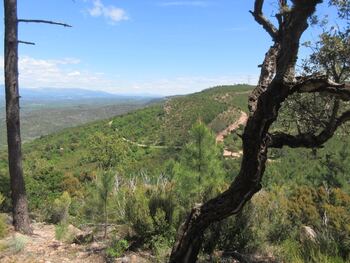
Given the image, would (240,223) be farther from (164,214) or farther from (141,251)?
(141,251)

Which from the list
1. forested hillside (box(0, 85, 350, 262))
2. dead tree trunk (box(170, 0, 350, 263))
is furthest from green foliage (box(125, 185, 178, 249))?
dead tree trunk (box(170, 0, 350, 263))

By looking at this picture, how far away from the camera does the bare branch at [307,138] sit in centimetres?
570

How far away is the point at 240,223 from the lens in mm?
7617

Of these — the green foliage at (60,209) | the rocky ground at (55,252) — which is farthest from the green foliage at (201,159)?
the rocky ground at (55,252)

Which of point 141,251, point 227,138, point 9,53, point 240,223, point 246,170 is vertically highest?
point 9,53

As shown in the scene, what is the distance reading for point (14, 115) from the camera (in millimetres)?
10359

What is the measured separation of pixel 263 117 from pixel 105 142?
3043cm

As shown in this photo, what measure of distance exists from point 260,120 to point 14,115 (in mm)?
7076

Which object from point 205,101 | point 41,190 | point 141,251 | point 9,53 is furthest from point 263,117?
point 205,101

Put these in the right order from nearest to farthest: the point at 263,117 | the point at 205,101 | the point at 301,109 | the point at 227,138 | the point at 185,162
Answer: the point at 263,117 < the point at 301,109 < the point at 185,162 < the point at 227,138 < the point at 205,101

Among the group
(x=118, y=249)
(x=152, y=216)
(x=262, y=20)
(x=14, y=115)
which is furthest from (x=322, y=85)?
(x=14, y=115)

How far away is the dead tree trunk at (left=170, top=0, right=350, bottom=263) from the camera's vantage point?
4949 millimetres

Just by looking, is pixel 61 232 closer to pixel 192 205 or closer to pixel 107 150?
pixel 192 205

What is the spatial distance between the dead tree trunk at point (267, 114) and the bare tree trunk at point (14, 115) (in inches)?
224
